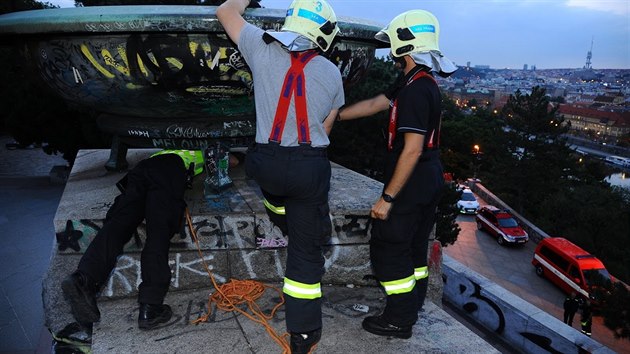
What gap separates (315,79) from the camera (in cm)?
215

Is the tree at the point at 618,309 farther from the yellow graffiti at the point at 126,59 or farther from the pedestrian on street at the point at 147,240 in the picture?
the yellow graffiti at the point at 126,59

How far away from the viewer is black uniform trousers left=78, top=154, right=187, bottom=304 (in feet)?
8.00

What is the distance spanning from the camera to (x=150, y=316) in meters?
2.51

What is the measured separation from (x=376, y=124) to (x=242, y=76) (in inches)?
558

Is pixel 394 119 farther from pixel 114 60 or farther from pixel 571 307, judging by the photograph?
pixel 571 307

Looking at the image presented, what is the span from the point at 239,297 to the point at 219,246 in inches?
15.2

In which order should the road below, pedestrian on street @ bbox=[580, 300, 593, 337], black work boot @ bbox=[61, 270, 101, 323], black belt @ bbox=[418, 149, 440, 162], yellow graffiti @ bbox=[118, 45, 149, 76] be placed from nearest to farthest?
1. black work boot @ bbox=[61, 270, 101, 323]
2. black belt @ bbox=[418, 149, 440, 162]
3. yellow graffiti @ bbox=[118, 45, 149, 76]
4. pedestrian on street @ bbox=[580, 300, 593, 337]
5. the road below

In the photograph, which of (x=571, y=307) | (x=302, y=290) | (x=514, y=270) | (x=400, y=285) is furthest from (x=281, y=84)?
(x=514, y=270)

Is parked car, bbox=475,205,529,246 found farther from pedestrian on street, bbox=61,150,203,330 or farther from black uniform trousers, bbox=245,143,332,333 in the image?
pedestrian on street, bbox=61,150,203,330

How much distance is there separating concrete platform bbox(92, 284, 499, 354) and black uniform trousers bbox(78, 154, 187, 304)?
23cm

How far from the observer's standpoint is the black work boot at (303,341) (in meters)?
2.29

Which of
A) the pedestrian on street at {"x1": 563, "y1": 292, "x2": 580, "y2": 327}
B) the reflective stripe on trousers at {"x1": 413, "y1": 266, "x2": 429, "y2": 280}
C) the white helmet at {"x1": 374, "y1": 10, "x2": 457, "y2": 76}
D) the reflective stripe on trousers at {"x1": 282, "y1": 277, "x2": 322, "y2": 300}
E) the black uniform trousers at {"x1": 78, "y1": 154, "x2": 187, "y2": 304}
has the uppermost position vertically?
the white helmet at {"x1": 374, "y1": 10, "x2": 457, "y2": 76}

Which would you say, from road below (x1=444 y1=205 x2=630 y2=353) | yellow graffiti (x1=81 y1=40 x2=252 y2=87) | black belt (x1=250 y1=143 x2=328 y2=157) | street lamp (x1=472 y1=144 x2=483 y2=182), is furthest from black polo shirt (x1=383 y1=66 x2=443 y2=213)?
street lamp (x1=472 y1=144 x2=483 y2=182)

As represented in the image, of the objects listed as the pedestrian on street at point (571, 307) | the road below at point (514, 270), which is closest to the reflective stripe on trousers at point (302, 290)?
the pedestrian on street at point (571, 307)
